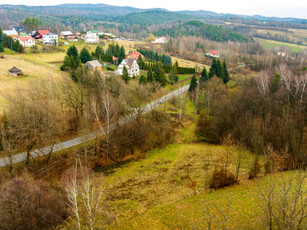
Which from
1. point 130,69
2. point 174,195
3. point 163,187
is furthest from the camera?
point 130,69

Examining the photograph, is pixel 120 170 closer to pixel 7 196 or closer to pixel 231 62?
pixel 7 196

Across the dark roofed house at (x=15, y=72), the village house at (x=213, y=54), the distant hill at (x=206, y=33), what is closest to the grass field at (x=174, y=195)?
the dark roofed house at (x=15, y=72)

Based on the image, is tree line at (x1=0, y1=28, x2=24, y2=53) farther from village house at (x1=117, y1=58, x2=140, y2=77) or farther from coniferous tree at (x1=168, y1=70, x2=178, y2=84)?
coniferous tree at (x1=168, y1=70, x2=178, y2=84)

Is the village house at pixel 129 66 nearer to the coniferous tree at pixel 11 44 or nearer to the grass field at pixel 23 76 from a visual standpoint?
the grass field at pixel 23 76

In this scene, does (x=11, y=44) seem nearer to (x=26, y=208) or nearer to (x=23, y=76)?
(x=23, y=76)

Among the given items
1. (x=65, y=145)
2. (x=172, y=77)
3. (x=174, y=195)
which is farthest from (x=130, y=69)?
(x=174, y=195)

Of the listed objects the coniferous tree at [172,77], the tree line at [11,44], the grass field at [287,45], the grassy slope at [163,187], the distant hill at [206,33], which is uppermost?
the distant hill at [206,33]
